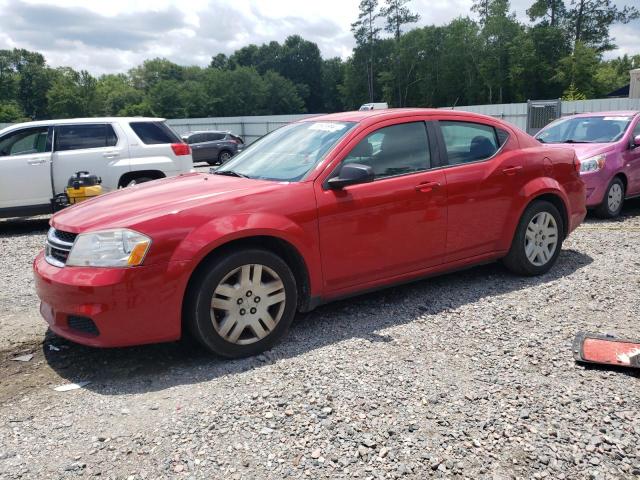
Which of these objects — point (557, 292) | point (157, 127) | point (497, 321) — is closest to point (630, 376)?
point (497, 321)

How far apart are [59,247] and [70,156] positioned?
5.96m

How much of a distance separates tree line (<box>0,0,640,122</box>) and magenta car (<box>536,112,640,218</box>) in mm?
26143

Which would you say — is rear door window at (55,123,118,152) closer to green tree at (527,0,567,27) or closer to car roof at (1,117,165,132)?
car roof at (1,117,165,132)

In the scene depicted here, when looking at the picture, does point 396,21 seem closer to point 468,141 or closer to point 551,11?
point 551,11

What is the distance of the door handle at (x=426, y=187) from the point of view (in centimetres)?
458

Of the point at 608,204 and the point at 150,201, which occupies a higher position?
the point at 150,201

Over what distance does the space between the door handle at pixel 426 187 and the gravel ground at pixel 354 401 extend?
3.25ft

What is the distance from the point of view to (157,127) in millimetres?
9922

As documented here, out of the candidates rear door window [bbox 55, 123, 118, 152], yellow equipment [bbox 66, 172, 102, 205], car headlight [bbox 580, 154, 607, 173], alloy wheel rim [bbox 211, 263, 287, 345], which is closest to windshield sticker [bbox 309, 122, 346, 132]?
alloy wheel rim [bbox 211, 263, 287, 345]

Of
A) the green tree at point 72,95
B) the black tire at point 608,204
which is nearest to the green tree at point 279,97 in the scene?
the green tree at point 72,95

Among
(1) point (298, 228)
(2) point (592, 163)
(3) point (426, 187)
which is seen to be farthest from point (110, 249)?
(2) point (592, 163)

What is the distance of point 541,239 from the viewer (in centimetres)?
552

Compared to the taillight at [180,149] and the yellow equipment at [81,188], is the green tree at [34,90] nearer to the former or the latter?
the taillight at [180,149]

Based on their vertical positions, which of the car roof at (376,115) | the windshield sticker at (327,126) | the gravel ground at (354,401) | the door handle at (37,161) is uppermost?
the car roof at (376,115)
